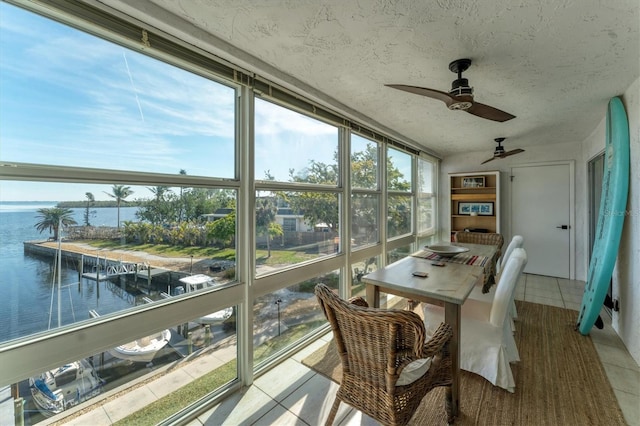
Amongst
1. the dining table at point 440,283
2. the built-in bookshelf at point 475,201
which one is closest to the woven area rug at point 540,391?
the dining table at point 440,283

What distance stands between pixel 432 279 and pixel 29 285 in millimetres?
2203

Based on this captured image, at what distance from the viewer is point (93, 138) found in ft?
4.24

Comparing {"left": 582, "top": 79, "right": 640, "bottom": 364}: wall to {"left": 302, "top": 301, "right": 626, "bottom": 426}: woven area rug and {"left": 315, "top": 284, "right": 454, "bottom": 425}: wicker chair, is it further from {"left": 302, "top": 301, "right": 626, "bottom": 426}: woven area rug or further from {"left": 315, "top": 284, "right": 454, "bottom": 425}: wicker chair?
{"left": 315, "top": 284, "right": 454, "bottom": 425}: wicker chair

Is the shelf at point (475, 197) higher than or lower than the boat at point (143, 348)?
higher

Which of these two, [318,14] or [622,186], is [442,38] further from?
[622,186]

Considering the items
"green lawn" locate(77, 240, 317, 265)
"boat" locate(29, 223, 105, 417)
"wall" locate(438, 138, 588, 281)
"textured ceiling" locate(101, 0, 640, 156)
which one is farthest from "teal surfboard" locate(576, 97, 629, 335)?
"boat" locate(29, 223, 105, 417)

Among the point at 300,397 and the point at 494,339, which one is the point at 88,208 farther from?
the point at 494,339

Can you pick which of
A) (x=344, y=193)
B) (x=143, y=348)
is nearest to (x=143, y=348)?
(x=143, y=348)

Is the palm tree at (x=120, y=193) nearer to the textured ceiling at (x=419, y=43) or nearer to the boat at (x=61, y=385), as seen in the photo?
the boat at (x=61, y=385)

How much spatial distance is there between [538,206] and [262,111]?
201 inches

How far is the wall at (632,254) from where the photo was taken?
208 centimetres

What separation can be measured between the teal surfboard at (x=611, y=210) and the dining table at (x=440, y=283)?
95 cm

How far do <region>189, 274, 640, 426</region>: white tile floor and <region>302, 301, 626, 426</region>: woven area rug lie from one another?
68mm

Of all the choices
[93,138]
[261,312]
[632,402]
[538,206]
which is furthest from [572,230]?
[93,138]
